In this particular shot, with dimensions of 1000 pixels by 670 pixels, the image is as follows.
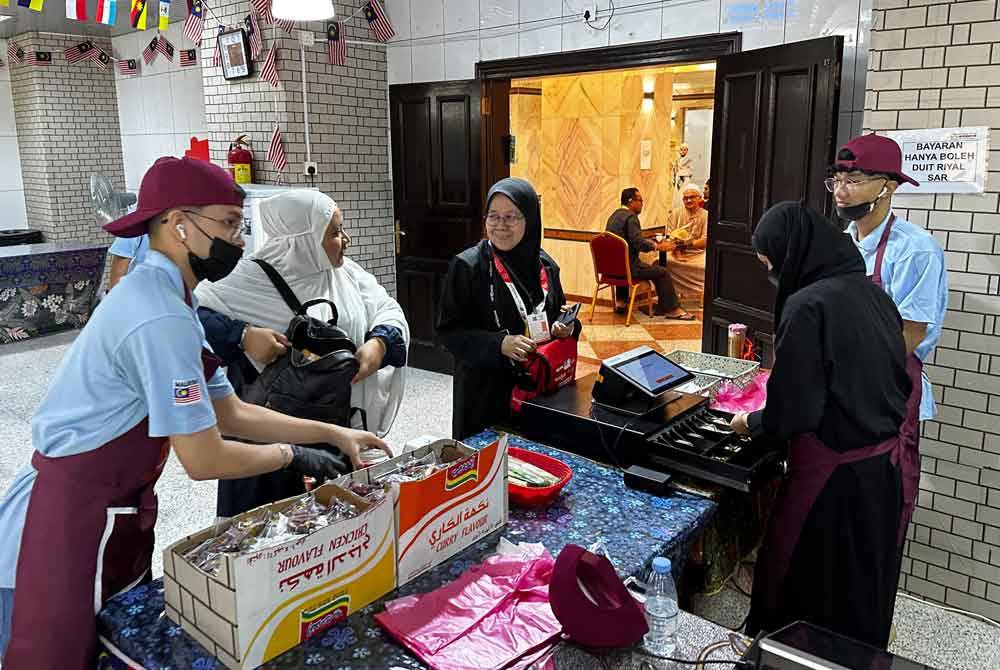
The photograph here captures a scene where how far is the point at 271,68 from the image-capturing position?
18.9 feet

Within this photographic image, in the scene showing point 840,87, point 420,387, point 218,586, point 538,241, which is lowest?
point 420,387

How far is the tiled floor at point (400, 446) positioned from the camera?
9.62 feet

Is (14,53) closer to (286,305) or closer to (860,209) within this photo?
(286,305)

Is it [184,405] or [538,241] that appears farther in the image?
[538,241]

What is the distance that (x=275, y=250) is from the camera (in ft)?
8.31

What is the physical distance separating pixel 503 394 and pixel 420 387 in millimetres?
3261

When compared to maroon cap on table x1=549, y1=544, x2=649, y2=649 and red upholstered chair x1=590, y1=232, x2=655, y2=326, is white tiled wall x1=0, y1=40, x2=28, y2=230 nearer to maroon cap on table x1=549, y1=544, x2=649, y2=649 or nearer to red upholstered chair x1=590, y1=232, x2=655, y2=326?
red upholstered chair x1=590, y1=232, x2=655, y2=326

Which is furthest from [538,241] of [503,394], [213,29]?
[213,29]

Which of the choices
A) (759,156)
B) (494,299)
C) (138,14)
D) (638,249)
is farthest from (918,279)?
(638,249)

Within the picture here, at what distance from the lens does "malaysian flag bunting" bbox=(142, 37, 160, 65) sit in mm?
8555

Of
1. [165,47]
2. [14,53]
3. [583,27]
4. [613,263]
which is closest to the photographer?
[583,27]

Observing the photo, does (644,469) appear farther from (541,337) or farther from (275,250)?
(275,250)

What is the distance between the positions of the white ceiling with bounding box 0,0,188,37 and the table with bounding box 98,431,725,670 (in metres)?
6.93

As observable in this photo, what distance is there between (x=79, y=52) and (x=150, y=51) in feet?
4.45
